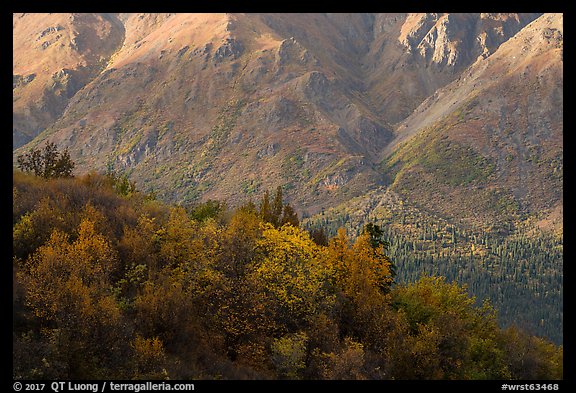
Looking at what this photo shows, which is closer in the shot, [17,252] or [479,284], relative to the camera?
[17,252]

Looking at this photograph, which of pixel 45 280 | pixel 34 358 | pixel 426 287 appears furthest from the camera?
pixel 426 287

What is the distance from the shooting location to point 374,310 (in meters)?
43.1

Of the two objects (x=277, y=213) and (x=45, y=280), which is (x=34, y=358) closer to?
(x=45, y=280)

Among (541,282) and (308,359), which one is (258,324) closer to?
(308,359)

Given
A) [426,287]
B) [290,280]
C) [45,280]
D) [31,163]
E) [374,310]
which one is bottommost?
[426,287]

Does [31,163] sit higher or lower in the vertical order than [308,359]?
higher

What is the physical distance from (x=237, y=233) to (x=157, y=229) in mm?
8525

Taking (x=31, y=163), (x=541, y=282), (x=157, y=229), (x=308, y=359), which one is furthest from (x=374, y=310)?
(x=541, y=282)

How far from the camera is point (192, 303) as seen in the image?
120ft

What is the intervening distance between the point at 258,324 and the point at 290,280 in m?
4.14

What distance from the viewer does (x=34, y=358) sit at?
27.3 meters

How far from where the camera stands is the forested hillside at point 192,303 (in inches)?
1180

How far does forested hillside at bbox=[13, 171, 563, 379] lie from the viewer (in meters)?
30.0
